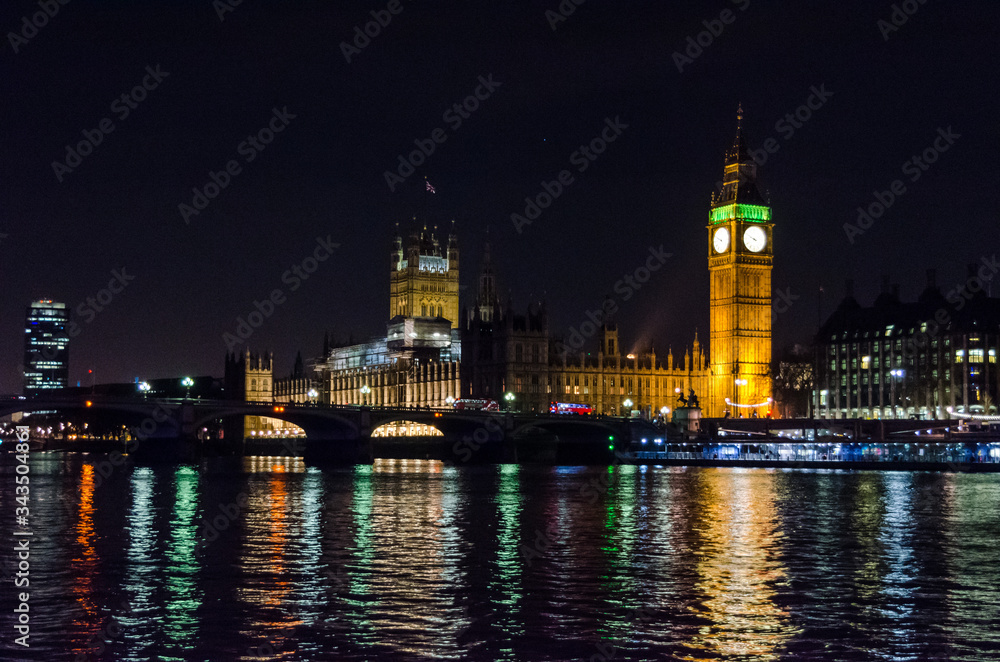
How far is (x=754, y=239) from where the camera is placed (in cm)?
17950

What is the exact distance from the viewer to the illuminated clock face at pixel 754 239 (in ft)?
586

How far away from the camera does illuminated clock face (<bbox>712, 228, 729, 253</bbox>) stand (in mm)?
179625

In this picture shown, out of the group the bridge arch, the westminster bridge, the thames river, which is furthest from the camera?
the bridge arch

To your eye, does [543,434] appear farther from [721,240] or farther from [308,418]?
[721,240]

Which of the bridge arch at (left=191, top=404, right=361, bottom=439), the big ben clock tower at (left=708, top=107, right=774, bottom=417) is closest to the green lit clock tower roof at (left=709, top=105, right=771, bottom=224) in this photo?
the big ben clock tower at (left=708, top=107, right=774, bottom=417)

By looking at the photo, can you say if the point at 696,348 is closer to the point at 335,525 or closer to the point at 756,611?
the point at 335,525

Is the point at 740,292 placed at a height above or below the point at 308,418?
above

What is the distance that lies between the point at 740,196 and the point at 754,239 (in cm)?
578

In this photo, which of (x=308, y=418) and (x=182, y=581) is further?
(x=308, y=418)

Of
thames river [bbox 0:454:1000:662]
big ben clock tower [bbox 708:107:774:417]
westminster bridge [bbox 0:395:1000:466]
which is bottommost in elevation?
thames river [bbox 0:454:1000:662]

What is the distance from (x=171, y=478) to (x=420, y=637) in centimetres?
6529

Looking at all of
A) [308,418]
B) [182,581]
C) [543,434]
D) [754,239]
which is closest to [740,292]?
[754,239]

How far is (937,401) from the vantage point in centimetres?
14988

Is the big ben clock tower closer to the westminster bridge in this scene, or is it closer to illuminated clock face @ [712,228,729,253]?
illuminated clock face @ [712,228,729,253]
